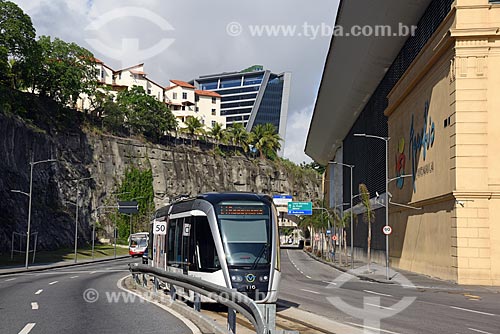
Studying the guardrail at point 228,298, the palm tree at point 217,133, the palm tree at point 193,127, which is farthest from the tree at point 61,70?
the guardrail at point 228,298

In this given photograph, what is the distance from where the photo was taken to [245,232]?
1939 cm

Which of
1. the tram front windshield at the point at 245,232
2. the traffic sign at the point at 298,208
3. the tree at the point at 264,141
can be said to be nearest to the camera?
the tram front windshield at the point at 245,232

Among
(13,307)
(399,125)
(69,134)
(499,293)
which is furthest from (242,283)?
(69,134)

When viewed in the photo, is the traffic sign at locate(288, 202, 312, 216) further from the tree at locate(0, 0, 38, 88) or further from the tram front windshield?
the tram front windshield

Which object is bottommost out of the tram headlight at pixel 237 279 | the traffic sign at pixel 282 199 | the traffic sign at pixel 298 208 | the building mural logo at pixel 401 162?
the tram headlight at pixel 237 279

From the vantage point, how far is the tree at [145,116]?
11186 centimetres

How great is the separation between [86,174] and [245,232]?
7936 cm

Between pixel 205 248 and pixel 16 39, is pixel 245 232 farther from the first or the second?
pixel 16 39

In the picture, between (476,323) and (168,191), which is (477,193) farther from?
(168,191)

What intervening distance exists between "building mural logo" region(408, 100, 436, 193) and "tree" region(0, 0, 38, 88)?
4511cm

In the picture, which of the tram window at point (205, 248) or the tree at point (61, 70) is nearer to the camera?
the tram window at point (205, 248)

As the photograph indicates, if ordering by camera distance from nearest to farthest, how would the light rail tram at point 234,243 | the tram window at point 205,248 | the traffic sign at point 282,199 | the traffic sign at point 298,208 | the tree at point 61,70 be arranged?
the light rail tram at point 234,243 < the tram window at point 205,248 < the tree at point 61,70 < the traffic sign at point 298,208 < the traffic sign at point 282,199

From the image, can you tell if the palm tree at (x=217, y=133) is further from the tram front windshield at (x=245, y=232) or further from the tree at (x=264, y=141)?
the tram front windshield at (x=245, y=232)

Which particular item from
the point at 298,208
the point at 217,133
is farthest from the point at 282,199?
the point at 217,133
